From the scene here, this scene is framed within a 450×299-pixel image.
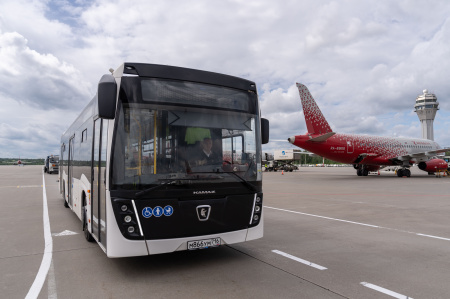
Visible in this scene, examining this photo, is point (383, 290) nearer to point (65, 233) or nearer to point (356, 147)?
point (65, 233)

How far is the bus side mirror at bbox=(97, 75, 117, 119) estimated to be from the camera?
4426mm

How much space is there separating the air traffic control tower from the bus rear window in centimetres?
12356

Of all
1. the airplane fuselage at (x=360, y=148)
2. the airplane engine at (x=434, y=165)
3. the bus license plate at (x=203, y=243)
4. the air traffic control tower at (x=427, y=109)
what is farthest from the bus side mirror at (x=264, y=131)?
the air traffic control tower at (x=427, y=109)

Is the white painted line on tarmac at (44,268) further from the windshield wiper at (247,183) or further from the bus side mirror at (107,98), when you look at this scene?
the windshield wiper at (247,183)

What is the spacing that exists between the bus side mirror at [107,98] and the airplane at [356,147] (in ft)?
83.9

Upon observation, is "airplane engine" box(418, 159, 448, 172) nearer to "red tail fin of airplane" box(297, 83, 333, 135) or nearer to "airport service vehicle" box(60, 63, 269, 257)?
"red tail fin of airplane" box(297, 83, 333, 135)

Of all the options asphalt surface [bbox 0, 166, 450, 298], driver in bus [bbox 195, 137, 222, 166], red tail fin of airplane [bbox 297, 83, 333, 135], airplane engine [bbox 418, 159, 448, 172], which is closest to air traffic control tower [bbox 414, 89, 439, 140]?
airplane engine [bbox 418, 159, 448, 172]

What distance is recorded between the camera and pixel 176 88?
16.3ft

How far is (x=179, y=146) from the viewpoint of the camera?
15.8 ft

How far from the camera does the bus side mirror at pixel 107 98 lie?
443 cm

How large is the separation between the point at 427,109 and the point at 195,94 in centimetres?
12753

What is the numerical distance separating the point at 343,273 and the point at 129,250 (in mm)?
Answer: 3090

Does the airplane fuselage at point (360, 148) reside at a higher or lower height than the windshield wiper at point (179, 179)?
higher

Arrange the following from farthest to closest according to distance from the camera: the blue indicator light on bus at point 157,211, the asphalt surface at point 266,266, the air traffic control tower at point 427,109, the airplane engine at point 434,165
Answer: the air traffic control tower at point 427,109 → the airplane engine at point 434,165 → the blue indicator light on bus at point 157,211 → the asphalt surface at point 266,266
